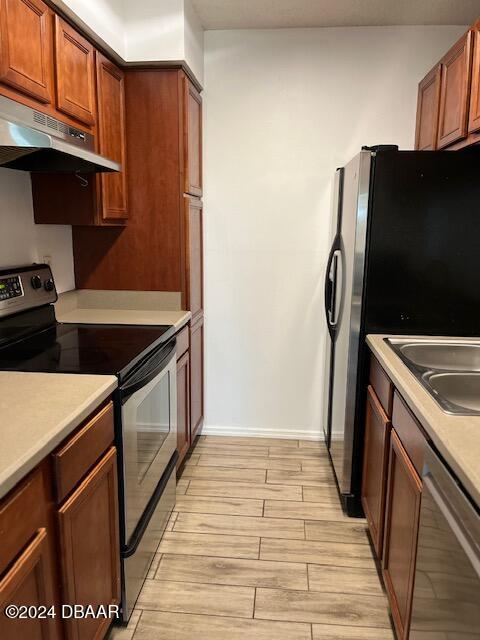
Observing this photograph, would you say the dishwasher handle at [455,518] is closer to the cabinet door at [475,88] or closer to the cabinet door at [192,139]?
the cabinet door at [475,88]

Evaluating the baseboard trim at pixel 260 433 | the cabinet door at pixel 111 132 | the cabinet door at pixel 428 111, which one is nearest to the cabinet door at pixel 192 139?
the cabinet door at pixel 111 132

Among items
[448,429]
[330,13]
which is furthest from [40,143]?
[330,13]

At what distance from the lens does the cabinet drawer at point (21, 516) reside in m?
1.02

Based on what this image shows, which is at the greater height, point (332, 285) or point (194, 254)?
point (194, 254)

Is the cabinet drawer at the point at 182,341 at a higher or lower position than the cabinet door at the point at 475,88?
lower

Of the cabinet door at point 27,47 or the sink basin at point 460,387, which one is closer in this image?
the cabinet door at point 27,47

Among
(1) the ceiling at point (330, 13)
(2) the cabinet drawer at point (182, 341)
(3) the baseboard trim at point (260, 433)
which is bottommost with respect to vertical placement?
(3) the baseboard trim at point (260, 433)

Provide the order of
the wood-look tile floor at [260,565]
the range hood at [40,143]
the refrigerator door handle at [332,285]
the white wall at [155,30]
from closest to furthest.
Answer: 1. the range hood at [40,143]
2. the wood-look tile floor at [260,565]
3. the white wall at [155,30]
4. the refrigerator door handle at [332,285]

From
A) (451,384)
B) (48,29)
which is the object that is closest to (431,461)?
(451,384)

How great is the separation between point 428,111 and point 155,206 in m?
1.55

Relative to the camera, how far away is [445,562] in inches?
46.7

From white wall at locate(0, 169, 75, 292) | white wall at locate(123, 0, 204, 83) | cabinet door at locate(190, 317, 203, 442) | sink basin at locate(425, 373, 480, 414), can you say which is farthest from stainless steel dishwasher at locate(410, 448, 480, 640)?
white wall at locate(123, 0, 204, 83)

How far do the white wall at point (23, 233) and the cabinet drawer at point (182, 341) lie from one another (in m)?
0.68

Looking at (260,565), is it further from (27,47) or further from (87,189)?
(27,47)
